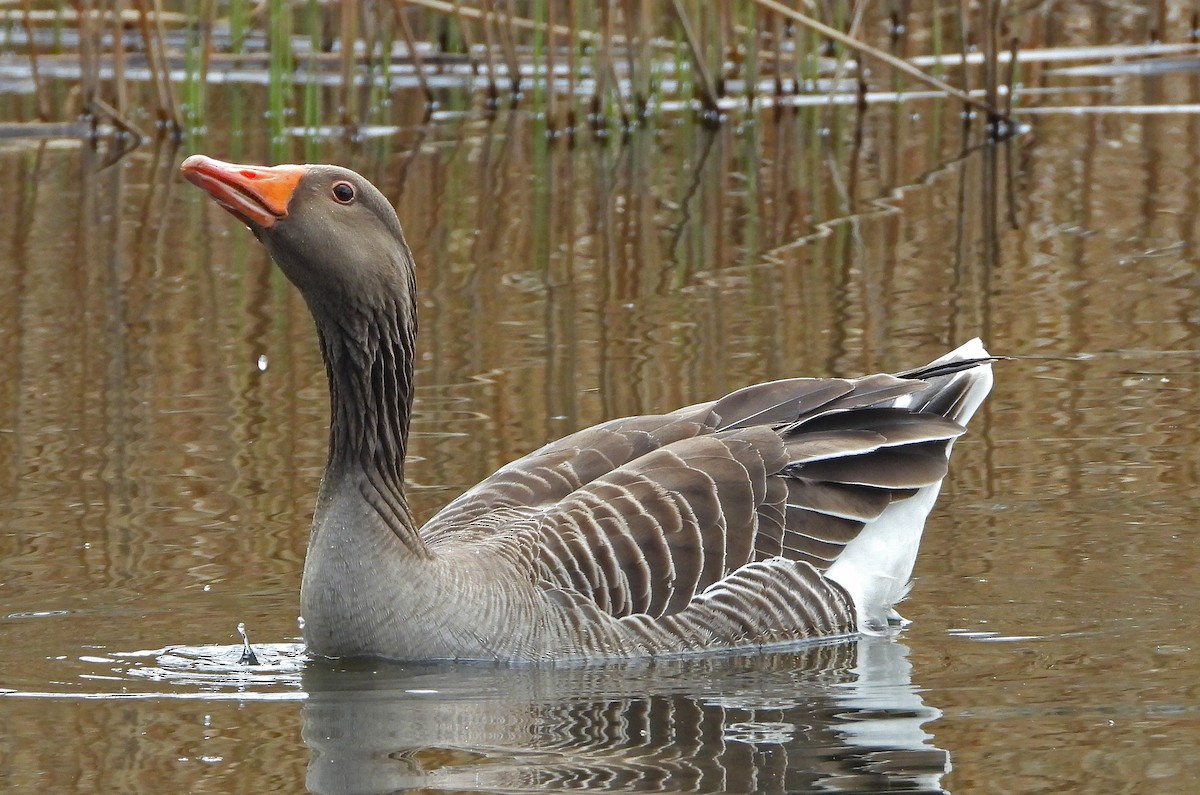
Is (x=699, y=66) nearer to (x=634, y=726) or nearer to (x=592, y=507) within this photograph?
(x=592, y=507)

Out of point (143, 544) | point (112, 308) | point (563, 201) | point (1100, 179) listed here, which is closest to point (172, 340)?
point (112, 308)

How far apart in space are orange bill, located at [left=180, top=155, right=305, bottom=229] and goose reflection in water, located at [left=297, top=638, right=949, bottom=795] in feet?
5.52

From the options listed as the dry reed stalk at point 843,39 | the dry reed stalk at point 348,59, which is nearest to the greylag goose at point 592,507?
the dry reed stalk at point 843,39

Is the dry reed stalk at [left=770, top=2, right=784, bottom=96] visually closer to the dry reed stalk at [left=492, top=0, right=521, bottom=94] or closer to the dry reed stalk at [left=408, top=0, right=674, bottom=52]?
the dry reed stalk at [left=408, top=0, right=674, bottom=52]

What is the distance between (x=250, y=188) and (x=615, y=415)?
12.0ft

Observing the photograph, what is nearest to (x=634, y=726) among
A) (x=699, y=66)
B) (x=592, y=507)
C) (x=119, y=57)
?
(x=592, y=507)

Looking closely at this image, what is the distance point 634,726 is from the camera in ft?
22.2

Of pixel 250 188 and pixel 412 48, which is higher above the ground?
pixel 412 48

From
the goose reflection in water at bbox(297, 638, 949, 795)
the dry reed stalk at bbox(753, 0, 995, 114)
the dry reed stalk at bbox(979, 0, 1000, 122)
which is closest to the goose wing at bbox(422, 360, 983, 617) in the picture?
the goose reflection in water at bbox(297, 638, 949, 795)

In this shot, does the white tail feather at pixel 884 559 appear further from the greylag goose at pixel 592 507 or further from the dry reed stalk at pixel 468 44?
the dry reed stalk at pixel 468 44

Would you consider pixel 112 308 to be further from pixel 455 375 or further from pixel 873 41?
pixel 873 41

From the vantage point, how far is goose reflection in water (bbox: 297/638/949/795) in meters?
6.19

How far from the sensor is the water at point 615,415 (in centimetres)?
659

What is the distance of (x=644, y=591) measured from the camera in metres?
7.75
